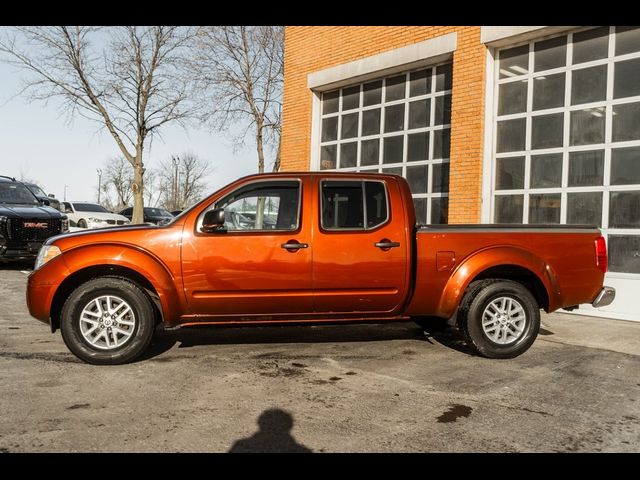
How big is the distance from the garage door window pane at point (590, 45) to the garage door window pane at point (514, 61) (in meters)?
0.80

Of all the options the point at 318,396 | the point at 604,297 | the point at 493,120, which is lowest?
the point at 318,396

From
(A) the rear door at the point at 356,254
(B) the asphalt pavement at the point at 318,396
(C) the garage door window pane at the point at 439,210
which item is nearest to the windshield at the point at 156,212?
(C) the garage door window pane at the point at 439,210

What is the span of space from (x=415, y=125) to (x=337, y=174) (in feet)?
18.1

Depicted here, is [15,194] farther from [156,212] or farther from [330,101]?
[156,212]

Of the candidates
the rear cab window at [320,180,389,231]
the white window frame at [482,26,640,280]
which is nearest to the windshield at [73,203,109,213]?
the white window frame at [482,26,640,280]

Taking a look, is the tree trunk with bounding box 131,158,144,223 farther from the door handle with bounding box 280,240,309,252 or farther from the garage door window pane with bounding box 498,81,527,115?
the door handle with bounding box 280,240,309,252

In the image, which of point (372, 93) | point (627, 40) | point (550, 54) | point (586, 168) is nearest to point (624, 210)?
point (586, 168)

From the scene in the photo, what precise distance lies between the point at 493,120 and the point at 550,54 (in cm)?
133

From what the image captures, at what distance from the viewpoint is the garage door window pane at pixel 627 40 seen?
7.67m

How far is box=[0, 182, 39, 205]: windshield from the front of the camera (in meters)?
13.0

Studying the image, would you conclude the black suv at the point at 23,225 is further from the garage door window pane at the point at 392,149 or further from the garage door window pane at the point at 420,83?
the garage door window pane at the point at 420,83

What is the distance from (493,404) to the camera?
402 centimetres

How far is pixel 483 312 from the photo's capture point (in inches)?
210

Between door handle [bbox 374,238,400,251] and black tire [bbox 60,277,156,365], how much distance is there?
2269 mm
